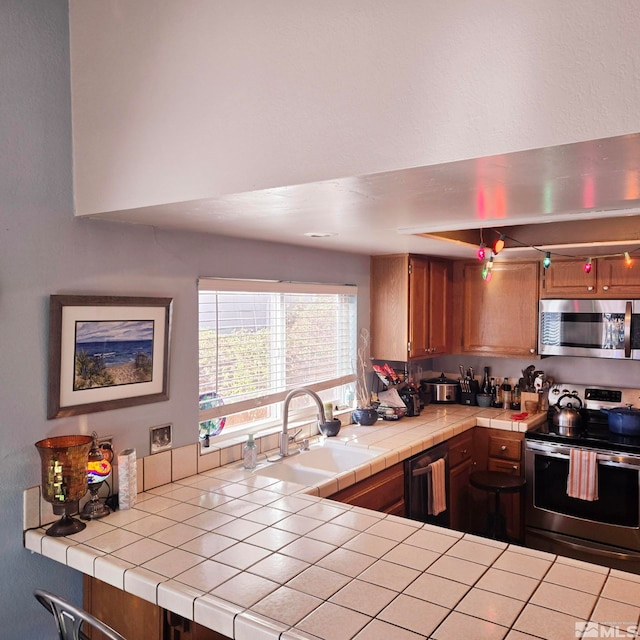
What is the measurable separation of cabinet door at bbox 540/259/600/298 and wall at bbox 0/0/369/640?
2879 mm

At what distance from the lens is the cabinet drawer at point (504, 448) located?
12.5ft

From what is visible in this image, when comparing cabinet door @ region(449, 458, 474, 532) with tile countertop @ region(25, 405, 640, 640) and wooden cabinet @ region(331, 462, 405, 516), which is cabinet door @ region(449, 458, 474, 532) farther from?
tile countertop @ region(25, 405, 640, 640)

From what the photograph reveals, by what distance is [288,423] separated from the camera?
10.9ft

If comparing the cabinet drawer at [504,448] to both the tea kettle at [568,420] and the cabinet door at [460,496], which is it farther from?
the tea kettle at [568,420]

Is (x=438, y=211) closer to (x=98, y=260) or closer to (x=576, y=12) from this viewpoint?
(x=576, y=12)

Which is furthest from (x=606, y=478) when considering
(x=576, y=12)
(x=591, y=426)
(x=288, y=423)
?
(x=576, y=12)

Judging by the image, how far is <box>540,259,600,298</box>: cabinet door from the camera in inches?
149

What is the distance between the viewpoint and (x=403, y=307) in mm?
3871

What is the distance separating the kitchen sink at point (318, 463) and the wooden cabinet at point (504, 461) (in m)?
1.19

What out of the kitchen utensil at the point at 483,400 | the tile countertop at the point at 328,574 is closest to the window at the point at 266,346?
the tile countertop at the point at 328,574

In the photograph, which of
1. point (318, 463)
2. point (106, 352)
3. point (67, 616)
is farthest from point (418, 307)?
point (67, 616)

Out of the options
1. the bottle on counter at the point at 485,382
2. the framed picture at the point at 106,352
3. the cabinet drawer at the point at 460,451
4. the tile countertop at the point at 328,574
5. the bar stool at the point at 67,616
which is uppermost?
the framed picture at the point at 106,352

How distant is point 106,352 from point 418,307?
2363 millimetres

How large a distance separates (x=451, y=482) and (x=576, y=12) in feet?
9.93
